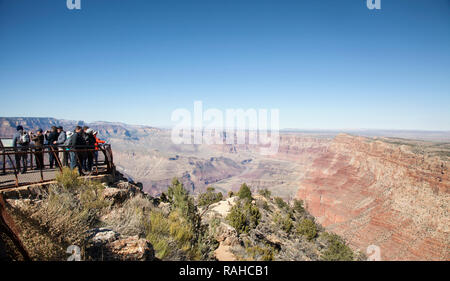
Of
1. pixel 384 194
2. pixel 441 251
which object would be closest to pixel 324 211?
pixel 384 194

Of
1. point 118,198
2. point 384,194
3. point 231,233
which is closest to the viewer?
point 118,198

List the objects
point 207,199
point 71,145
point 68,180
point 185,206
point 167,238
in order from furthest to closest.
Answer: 1. point 207,199
2. point 185,206
3. point 71,145
4. point 68,180
5. point 167,238

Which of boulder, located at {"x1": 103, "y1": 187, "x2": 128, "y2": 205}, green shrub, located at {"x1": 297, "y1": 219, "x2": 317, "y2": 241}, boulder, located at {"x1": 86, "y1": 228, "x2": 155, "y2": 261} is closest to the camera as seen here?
boulder, located at {"x1": 86, "y1": 228, "x2": 155, "y2": 261}

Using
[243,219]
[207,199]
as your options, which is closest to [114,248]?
[243,219]

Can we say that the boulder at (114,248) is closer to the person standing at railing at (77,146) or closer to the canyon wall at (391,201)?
the person standing at railing at (77,146)

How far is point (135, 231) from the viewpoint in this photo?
4.70 meters

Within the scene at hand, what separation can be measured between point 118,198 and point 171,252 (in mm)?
3363

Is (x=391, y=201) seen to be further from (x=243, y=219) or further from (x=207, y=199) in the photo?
(x=243, y=219)

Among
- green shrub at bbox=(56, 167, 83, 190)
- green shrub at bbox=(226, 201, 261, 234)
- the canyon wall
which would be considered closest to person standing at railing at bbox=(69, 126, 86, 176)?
green shrub at bbox=(56, 167, 83, 190)

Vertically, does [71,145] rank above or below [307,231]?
above

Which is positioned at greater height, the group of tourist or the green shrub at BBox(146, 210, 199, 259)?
the group of tourist

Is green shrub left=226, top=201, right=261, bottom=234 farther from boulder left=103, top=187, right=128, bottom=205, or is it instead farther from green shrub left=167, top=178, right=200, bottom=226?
boulder left=103, top=187, right=128, bottom=205

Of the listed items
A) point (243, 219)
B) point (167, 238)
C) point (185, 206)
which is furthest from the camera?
point (243, 219)
